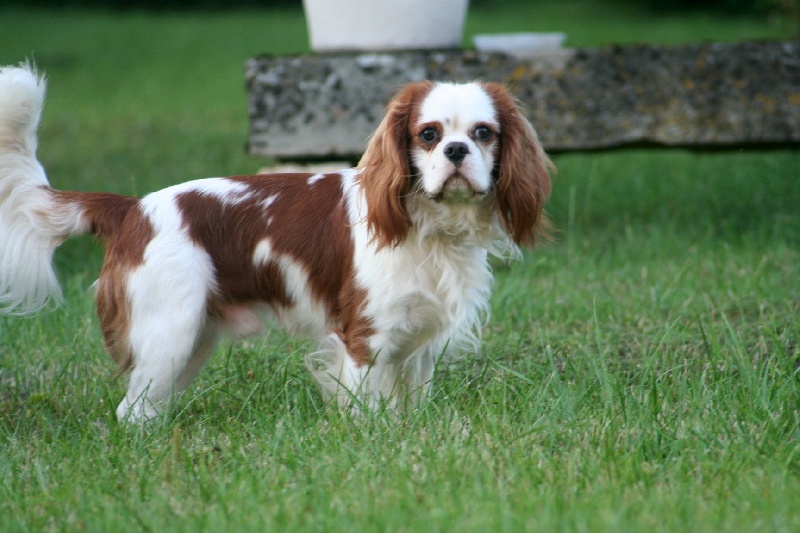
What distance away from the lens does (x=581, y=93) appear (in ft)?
18.8

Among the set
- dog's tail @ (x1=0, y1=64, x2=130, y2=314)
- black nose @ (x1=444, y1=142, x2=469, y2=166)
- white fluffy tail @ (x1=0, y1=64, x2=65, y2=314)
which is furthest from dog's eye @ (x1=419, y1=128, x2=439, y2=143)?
white fluffy tail @ (x1=0, y1=64, x2=65, y2=314)

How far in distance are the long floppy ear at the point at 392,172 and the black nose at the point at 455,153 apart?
0.20 meters

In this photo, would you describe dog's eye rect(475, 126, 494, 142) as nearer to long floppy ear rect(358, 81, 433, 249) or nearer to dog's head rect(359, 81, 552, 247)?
dog's head rect(359, 81, 552, 247)

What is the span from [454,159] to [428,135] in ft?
0.57

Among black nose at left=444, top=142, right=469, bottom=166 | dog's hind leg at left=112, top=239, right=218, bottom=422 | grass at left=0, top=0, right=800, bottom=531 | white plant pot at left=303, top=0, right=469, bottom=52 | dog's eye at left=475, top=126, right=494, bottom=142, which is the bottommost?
grass at left=0, top=0, right=800, bottom=531

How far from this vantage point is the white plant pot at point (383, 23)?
18.3 feet

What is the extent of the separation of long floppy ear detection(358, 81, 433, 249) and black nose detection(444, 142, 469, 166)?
20cm

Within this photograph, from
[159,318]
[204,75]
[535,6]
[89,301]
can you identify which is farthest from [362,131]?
[535,6]

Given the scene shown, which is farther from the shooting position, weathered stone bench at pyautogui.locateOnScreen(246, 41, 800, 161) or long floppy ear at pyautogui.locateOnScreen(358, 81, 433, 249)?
weathered stone bench at pyautogui.locateOnScreen(246, 41, 800, 161)

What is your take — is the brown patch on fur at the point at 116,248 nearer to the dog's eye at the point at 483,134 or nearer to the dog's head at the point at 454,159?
the dog's head at the point at 454,159

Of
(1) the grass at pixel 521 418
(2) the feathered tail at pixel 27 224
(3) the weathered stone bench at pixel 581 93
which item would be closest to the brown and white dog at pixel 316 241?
(2) the feathered tail at pixel 27 224

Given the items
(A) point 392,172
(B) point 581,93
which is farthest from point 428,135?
(B) point 581,93

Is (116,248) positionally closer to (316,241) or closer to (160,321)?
(160,321)

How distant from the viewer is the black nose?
122 inches
